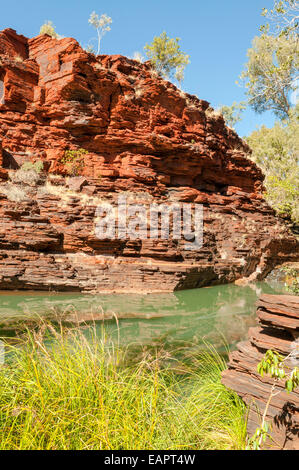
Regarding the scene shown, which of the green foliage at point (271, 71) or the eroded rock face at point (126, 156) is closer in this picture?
the green foliage at point (271, 71)

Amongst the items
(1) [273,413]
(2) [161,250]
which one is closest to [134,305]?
(2) [161,250]

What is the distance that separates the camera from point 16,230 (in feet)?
38.2

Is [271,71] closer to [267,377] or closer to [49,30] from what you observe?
[267,377]

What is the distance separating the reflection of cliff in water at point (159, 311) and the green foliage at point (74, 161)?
9.63m

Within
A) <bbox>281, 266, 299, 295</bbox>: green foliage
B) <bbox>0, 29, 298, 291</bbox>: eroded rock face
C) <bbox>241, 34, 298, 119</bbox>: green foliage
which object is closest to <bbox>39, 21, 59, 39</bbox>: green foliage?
Answer: <bbox>0, 29, 298, 291</bbox>: eroded rock face

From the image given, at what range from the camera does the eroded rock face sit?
13.4 metres

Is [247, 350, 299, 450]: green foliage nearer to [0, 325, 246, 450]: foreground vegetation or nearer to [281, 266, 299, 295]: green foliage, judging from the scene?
[0, 325, 246, 450]: foreground vegetation

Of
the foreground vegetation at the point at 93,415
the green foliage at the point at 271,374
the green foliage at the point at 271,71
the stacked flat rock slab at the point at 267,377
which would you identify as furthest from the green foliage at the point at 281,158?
the foreground vegetation at the point at 93,415

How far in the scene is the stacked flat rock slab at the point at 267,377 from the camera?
2.42m

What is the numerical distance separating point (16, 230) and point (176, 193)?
10.4 m

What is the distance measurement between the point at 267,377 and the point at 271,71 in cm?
784

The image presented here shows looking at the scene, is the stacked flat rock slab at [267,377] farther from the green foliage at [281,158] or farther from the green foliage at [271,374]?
the green foliage at [281,158]

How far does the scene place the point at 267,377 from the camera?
2.75 meters

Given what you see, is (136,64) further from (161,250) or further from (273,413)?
(273,413)
